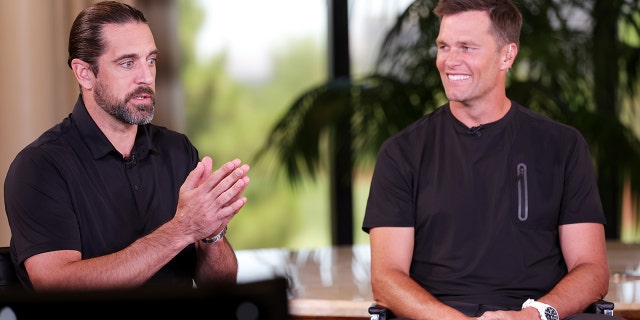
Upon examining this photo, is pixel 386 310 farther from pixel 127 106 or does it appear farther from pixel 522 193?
pixel 127 106

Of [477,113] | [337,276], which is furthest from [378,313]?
[337,276]

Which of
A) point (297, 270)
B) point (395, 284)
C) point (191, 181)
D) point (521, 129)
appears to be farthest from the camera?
point (297, 270)

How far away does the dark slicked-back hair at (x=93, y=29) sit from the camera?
1.93 meters

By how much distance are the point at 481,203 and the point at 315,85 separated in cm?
198

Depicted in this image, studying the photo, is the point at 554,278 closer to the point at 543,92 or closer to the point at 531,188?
the point at 531,188

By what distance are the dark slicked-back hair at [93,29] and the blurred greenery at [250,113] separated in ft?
7.92

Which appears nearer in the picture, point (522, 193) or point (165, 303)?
point (165, 303)

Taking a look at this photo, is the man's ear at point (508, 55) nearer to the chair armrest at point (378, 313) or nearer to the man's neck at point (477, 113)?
the man's neck at point (477, 113)

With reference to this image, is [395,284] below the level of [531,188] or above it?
below

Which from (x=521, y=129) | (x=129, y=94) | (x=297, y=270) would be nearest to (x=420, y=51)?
(x=297, y=270)

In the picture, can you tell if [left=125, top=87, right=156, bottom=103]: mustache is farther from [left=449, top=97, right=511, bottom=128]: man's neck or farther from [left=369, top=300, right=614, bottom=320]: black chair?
[left=449, top=97, right=511, bottom=128]: man's neck

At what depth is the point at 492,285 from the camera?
224 centimetres

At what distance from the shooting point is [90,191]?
1.92 metres

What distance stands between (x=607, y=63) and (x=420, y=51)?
2.29 feet
